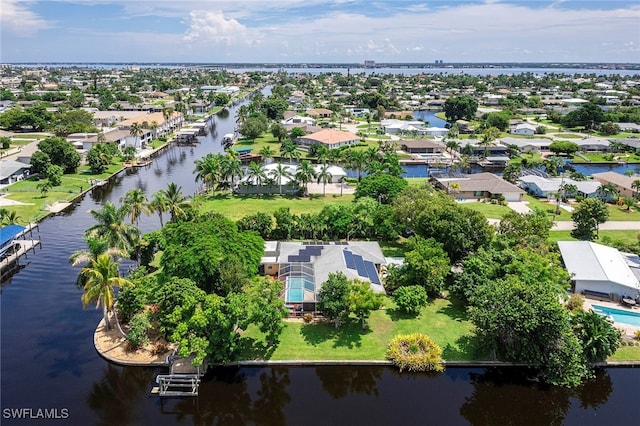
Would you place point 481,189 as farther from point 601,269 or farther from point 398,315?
point 398,315

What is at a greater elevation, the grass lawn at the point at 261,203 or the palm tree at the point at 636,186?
the palm tree at the point at 636,186

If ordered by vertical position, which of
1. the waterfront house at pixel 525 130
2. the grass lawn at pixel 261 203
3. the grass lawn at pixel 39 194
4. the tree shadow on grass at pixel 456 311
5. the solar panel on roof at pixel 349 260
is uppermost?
the waterfront house at pixel 525 130

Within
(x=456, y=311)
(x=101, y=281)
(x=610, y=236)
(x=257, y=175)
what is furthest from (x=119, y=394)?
(x=610, y=236)

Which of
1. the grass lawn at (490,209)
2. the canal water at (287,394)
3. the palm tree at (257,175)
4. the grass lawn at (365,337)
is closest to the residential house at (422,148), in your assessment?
the grass lawn at (490,209)

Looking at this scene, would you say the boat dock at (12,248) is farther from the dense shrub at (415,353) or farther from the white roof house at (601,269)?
the white roof house at (601,269)

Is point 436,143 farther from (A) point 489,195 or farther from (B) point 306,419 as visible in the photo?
(B) point 306,419

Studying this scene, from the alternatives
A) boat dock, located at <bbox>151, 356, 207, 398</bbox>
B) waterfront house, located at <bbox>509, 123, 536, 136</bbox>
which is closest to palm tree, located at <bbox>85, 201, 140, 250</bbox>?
boat dock, located at <bbox>151, 356, 207, 398</bbox>
